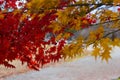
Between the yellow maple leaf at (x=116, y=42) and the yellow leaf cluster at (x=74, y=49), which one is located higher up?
the yellow maple leaf at (x=116, y=42)

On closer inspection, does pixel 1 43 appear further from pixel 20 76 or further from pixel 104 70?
pixel 104 70

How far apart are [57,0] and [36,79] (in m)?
7.57

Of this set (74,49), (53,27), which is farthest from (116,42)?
(53,27)

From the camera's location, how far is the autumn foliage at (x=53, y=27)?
322 cm

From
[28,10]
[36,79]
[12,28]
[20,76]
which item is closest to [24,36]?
[12,28]

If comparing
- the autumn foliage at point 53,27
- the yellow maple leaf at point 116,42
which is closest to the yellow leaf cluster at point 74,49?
the autumn foliage at point 53,27

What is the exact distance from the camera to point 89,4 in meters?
3.30

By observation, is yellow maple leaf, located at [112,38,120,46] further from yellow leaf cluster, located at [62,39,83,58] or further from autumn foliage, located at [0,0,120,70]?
yellow leaf cluster, located at [62,39,83,58]

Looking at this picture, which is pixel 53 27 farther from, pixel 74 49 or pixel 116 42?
pixel 116 42

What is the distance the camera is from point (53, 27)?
11.9 feet

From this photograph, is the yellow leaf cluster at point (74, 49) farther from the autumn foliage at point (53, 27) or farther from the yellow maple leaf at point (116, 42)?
the yellow maple leaf at point (116, 42)

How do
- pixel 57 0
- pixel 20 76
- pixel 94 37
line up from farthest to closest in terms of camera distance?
pixel 20 76 → pixel 94 37 → pixel 57 0

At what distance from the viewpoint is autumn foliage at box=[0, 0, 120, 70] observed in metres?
3.22

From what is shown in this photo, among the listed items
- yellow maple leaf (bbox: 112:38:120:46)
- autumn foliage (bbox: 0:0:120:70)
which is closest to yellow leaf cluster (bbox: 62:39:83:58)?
autumn foliage (bbox: 0:0:120:70)
